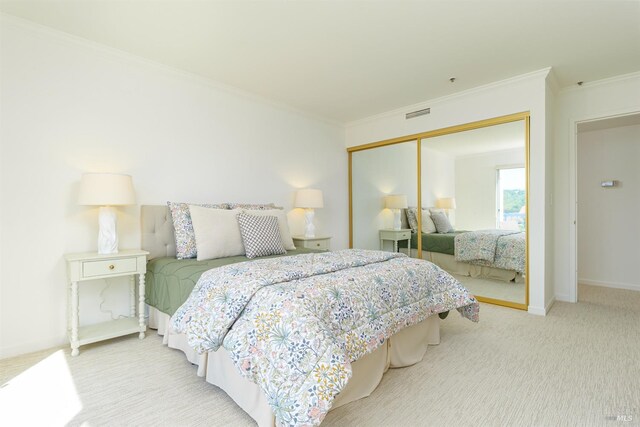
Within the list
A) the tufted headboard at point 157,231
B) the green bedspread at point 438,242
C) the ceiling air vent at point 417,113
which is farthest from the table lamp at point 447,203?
the tufted headboard at point 157,231

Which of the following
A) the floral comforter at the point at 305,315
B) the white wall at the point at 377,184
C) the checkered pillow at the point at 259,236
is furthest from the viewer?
the white wall at the point at 377,184

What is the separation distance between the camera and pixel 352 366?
6.01 feet

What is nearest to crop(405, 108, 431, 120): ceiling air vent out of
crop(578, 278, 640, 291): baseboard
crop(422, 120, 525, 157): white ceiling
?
crop(422, 120, 525, 157): white ceiling

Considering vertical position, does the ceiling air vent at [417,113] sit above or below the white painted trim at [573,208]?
above

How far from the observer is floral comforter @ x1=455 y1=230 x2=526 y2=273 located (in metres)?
3.59

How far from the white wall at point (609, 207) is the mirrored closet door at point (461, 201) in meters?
1.93

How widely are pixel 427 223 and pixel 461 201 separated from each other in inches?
20.7

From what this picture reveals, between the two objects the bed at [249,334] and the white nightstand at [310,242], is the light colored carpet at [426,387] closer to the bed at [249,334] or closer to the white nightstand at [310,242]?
the bed at [249,334]

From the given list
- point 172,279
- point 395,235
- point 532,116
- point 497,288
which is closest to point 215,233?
point 172,279

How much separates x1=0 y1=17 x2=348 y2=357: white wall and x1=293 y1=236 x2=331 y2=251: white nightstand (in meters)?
0.86

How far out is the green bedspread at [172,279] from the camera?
235 cm

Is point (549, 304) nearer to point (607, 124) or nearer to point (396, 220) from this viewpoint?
point (396, 220)

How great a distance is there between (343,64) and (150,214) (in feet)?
7.67

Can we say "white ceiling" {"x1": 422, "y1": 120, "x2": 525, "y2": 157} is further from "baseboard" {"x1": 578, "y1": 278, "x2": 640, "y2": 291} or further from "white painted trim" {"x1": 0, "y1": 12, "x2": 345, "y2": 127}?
"baseboard" {"x1": 578, "y1": 278, "x2": 640, "y2": 291}
